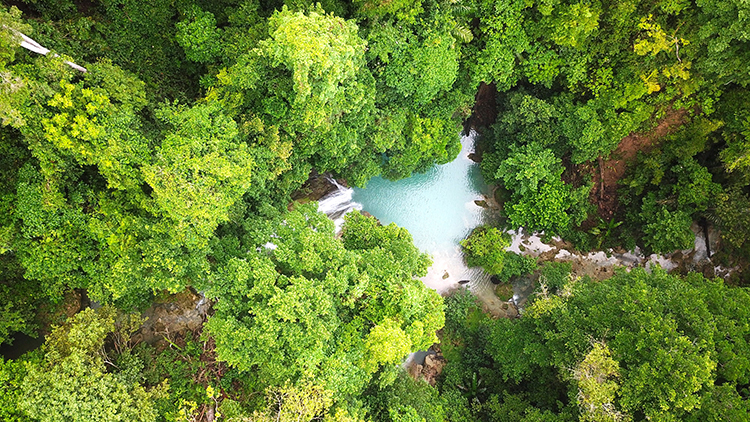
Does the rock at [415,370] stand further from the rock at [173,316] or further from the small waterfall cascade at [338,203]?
the rock at [173,316]

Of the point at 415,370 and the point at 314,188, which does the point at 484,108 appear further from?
the point at 415,370

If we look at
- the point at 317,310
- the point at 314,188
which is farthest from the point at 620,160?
the point at 317,310

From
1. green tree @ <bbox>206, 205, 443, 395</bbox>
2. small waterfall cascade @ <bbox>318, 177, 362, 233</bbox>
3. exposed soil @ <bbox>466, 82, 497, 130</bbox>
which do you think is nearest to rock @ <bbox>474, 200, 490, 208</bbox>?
exposed soil @ <bbox>466, 82, 497, 130</bbox>

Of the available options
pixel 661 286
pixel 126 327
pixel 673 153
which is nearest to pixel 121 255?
pixel 126 327

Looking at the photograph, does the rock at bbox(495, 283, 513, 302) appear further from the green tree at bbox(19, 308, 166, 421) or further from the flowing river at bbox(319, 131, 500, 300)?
the green tree at bbox(19, 308, 166, 421)

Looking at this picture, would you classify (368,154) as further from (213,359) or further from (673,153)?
(673,153)

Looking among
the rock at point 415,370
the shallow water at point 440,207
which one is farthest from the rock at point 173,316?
the rock at point 415,370
